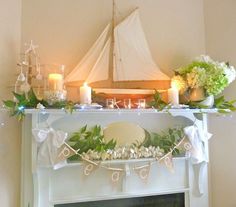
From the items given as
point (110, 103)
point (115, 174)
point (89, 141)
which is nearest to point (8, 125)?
A: point (89, 141)

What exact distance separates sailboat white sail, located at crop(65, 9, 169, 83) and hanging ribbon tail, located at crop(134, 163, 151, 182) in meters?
0.69

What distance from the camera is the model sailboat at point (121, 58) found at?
6.88 ft

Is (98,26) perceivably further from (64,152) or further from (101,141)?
(64,152)

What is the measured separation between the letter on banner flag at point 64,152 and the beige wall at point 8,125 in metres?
0.34

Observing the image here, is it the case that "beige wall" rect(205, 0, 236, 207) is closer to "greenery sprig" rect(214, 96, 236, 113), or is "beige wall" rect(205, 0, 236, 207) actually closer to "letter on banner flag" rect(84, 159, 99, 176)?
"greenery sprig" rect(214, 96, 236, 113)

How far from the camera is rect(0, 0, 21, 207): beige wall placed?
185 cm

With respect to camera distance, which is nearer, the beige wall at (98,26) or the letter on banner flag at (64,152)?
the letter on banner flag at (64,152)

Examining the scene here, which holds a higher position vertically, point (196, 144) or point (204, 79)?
point (204, 79)

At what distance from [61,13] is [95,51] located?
0.42 m

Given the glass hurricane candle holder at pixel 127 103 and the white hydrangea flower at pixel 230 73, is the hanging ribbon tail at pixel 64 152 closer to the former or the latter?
the glass hurricane candle holder at pixel 127 103

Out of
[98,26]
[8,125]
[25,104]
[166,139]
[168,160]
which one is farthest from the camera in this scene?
[98,26]

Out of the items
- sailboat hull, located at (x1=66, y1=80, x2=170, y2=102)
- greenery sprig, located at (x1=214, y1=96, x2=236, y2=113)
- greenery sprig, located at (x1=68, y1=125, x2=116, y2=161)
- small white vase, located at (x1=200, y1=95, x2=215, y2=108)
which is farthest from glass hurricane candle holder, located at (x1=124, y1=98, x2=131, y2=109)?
greenery sprig, located at (x1=214, y1=96, x2=236, y2=113)

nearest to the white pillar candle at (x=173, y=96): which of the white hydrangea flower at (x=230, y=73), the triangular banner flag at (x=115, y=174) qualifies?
the white hydrangea flower at (x=230, y=73)

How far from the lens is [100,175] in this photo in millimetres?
2033
